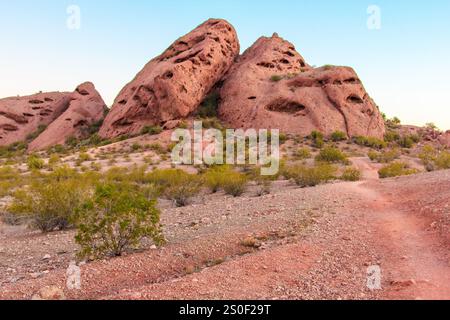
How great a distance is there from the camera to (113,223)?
260 inches

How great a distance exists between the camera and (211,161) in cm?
2270

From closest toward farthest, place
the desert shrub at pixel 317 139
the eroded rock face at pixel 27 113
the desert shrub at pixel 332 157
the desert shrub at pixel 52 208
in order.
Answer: the desert shrub at pixel 52 208
the desert shrub at pixel 332 157
the desert shrub at pixel 317 139
the eroded rock face at pixel 27 113

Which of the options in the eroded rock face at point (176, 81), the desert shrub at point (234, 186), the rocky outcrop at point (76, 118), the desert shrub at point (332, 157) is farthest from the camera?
the rocky outcrop at point (76, 118)

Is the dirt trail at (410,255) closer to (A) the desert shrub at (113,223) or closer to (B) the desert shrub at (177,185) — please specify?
(A) the desert shrub at (113,223)

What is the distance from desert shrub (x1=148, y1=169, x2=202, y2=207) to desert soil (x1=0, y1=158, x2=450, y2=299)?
2457 mm

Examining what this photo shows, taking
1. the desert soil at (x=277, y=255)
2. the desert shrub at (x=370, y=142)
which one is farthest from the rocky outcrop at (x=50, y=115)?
the desert soil at (x=277, y=255)

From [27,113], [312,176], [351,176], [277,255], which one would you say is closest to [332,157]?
[351,176]

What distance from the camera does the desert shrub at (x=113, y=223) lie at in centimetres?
635

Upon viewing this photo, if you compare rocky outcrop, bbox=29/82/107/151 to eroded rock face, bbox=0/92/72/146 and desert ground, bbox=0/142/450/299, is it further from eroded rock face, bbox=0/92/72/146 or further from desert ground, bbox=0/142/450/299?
desert ground, bbox=0/142/450/299

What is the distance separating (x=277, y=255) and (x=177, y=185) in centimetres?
800

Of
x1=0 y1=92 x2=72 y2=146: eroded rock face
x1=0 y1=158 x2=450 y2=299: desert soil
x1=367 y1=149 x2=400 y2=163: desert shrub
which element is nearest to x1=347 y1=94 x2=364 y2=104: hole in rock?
x1=367 y1=149 x2=400 y2=163: desert shrub

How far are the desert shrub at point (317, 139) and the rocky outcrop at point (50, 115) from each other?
19.0 meters

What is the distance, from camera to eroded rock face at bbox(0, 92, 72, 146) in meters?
36.9

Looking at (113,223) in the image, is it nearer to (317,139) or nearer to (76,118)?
(317,139)
